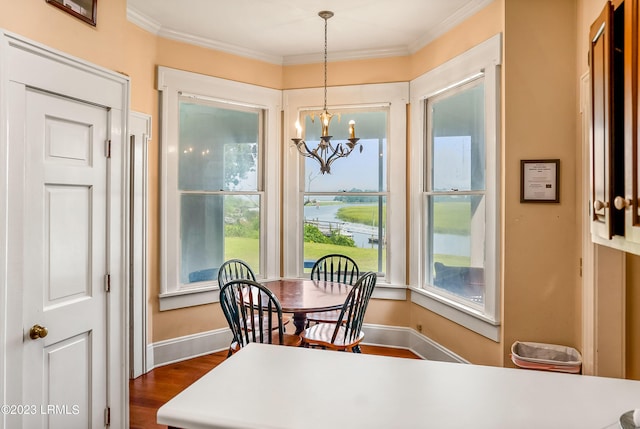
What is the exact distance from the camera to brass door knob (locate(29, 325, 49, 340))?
67.6 inches

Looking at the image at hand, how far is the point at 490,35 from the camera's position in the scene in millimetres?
2988

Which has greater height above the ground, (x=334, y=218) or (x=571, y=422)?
(x=334, y=218)

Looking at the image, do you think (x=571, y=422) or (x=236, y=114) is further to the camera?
(x=236, y=114)

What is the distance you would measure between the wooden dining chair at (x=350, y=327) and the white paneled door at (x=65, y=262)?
54.2 inches

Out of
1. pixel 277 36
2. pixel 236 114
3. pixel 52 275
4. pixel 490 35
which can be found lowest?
pixel 52 275

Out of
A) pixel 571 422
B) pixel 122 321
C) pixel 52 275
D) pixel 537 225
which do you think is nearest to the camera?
pixel 571 422

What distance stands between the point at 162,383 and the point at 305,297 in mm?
1333

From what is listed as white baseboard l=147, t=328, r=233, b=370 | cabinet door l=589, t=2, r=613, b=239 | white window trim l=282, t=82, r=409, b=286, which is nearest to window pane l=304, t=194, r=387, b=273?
white window trim l=282, t=82, r=409, b=286

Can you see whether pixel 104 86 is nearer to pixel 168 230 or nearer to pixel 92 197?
pixel 92 197

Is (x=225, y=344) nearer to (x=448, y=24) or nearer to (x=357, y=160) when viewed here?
(x=357, y=160)

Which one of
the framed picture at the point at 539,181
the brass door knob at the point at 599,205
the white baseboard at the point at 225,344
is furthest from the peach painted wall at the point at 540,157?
the brass door knob at the point at 599,205

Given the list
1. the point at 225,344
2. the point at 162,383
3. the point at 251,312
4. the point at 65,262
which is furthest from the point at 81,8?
the point at 225,344

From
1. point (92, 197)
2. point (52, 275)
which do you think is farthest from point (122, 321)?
point (92, 197)

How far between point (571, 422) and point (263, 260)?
3488mm
